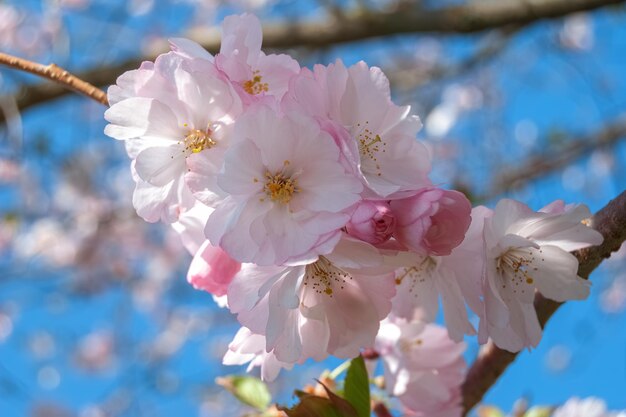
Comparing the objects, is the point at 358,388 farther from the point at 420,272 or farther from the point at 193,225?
the point at 193,225

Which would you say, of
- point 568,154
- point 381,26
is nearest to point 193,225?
point 381,26

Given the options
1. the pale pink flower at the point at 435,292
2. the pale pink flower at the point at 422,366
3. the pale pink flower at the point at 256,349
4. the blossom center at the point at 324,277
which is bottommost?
the pale pink flower at the point at 422,366

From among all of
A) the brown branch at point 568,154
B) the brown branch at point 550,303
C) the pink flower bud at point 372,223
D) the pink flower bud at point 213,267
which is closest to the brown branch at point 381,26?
the brown branch at point 568,154

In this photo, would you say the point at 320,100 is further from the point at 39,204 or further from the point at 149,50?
the point at 39,204

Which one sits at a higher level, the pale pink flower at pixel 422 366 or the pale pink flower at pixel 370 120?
the pale pink flower at pixel 370 120

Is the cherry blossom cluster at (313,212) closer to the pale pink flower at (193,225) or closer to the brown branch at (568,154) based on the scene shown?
the pale pink flower at (193,225)

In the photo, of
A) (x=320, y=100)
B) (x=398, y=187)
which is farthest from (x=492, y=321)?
(x=320, y=100)

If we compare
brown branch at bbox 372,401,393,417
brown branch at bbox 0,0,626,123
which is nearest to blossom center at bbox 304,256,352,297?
brown branch at bbox 372,401,393,417
